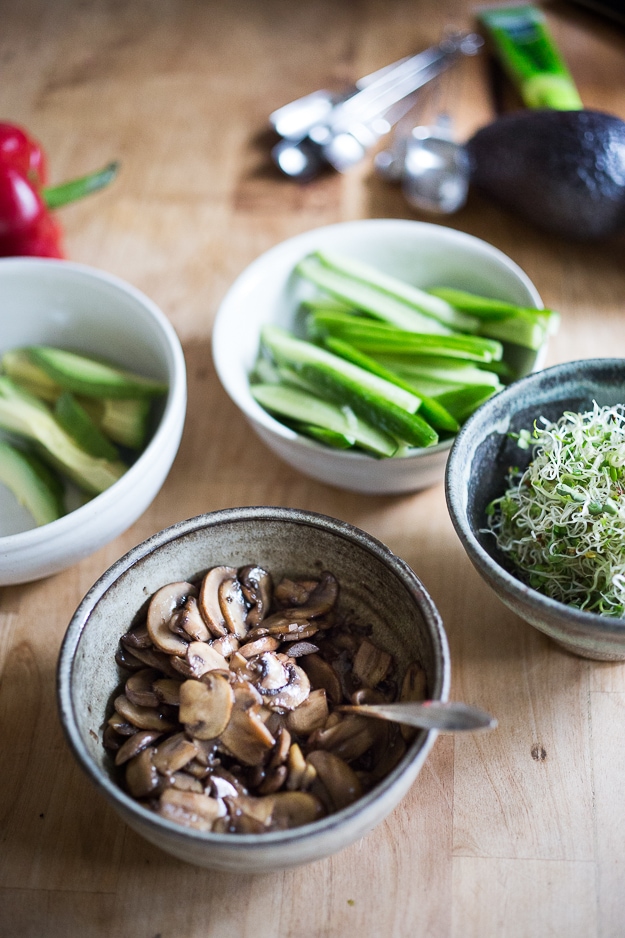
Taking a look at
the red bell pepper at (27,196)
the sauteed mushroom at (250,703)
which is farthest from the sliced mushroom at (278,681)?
the red bell pepper at (27,196)

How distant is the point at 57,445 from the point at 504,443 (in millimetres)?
721

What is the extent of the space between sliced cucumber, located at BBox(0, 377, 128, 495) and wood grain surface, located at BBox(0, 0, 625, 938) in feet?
0.33

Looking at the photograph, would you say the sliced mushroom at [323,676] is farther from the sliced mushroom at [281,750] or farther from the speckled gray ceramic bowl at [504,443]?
the speckled gray ceramic bowl at [504,443]

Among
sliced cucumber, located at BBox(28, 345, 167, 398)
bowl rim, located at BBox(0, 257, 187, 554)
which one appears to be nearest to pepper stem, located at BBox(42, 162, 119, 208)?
bowl rim, located at BBox(0, 257, 187, 554)

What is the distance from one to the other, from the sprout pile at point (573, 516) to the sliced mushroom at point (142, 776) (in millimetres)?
547

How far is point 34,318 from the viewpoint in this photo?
1.53m

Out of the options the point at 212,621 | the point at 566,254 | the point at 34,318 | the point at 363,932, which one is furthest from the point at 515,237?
the point at 363,932

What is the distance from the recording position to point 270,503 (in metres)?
1.39

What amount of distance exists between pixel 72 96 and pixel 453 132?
3.33 feet

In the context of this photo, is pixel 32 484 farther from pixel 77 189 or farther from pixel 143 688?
pixel 77 189

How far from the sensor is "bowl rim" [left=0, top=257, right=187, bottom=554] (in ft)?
3.71

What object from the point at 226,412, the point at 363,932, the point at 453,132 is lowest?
the point at 363,932

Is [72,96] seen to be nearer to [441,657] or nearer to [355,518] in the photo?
[355,518]

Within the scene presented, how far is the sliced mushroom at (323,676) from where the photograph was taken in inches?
40.9
